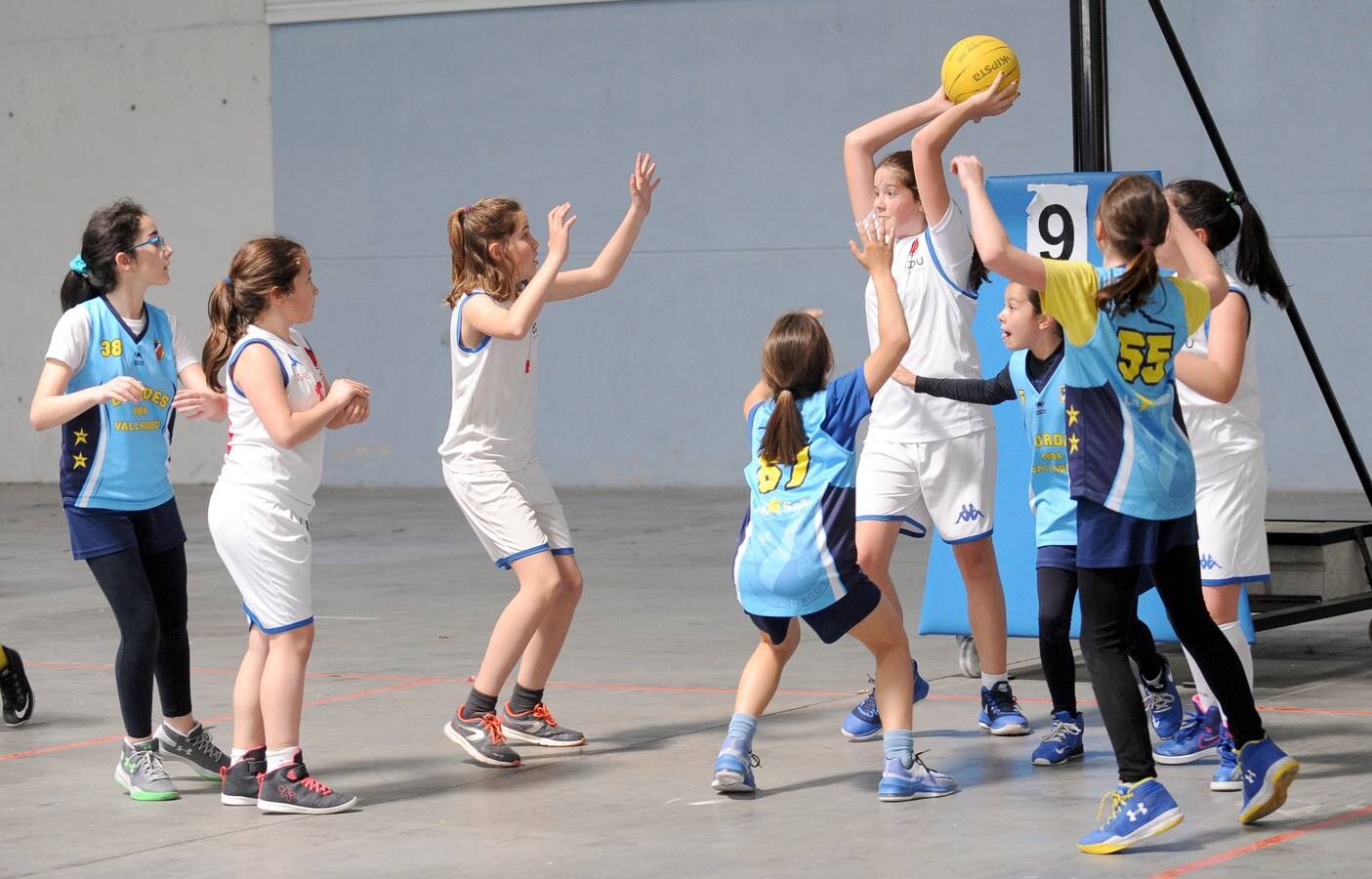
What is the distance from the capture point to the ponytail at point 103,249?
5.66m

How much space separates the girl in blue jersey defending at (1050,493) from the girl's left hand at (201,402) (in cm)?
225

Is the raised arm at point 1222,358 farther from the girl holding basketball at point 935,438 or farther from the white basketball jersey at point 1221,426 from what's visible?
the girl holding basketball at point 935,438

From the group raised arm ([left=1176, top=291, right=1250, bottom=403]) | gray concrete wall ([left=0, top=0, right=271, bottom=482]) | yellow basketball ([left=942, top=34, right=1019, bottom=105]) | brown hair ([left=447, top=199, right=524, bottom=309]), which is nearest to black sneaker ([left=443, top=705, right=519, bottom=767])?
brown hair ([left=447, top=199, right=524, bottom=309])

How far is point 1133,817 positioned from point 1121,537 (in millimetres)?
677

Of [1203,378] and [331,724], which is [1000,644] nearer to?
[1203,378]

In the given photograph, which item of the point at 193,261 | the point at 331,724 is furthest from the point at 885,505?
the point at 193,261

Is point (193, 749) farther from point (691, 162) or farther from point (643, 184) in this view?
point (691, 162)

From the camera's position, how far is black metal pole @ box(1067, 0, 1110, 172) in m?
7.07

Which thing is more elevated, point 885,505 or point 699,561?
point 885,505

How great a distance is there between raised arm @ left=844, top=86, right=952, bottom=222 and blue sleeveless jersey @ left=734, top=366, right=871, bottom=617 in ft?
4.39

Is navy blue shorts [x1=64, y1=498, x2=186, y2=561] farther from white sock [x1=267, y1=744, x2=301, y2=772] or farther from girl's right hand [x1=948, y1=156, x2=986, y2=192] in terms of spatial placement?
girl's right hand [x1=948, y1=156, x2=986, y2=192]

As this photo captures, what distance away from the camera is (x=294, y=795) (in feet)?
17.2

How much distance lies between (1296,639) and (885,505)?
2718mm

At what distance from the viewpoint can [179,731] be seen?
5.71 m
